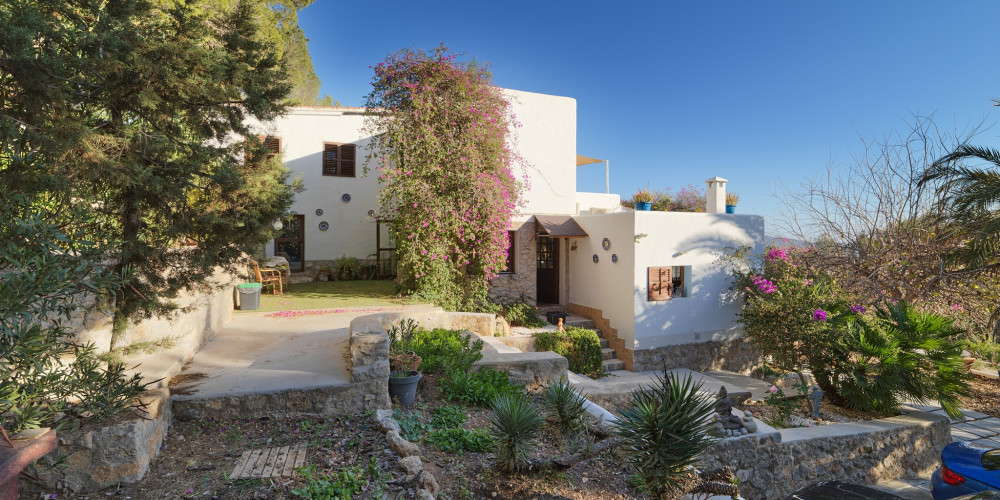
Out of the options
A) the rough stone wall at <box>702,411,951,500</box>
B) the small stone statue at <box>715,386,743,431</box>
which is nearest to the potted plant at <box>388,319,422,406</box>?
the rough stone wall at <box>702,411,951,500</box>

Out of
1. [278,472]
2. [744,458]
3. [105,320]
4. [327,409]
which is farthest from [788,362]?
[105,320]

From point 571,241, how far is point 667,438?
34.5 feet

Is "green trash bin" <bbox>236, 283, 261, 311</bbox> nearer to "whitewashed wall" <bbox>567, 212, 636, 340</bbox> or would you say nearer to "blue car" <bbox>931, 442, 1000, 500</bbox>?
"whitewashed wall" <bbox>567, 212, 636, 340</bbox>

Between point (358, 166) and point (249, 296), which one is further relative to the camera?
point (358, 166)

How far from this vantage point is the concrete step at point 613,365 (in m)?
11.3

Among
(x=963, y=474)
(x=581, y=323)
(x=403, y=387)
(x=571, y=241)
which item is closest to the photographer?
(x=963, y=474)

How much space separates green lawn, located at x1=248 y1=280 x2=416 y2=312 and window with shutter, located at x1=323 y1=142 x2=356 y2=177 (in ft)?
12.4

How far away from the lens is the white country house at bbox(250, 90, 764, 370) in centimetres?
1157

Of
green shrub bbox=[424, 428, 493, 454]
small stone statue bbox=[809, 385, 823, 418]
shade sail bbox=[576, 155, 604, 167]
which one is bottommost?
small stone statue bbox=[809, 385, 823, 418]

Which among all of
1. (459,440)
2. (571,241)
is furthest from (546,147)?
(459,440)

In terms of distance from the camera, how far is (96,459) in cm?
348

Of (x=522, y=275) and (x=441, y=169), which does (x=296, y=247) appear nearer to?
(x=441, y=169)

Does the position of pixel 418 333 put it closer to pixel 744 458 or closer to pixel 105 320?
pixel 105 320

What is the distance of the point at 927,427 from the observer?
7.56 m
